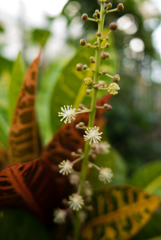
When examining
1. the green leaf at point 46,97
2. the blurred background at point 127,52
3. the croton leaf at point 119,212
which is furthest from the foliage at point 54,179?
the blurred background at point 127,52

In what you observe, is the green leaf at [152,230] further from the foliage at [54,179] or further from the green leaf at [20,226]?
the green leaf at [20,226]

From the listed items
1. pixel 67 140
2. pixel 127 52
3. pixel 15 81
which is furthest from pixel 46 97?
pixel 127 52

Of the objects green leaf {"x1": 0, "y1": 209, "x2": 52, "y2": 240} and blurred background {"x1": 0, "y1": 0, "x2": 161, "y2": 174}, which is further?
blurred background {"x1": 0, "y1": 0, "x2": 161, "y2": 174}

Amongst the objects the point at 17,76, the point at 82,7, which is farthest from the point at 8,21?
the point at 17,76

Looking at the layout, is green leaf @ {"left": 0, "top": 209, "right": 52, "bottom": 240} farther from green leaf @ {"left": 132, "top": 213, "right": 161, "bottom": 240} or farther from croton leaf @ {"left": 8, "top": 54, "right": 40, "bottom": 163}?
green leaf @ {"left": 132, "top": 213, "right": 161, "bottom": 240}

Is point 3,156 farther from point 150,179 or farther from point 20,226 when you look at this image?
point 150,179

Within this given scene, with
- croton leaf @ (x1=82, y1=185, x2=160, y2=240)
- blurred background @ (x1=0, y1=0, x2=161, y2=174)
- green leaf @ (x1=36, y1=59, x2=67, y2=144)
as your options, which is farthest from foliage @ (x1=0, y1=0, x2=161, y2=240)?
blurred background @ (x1=0, y1=0, x2=161, y2=174)
